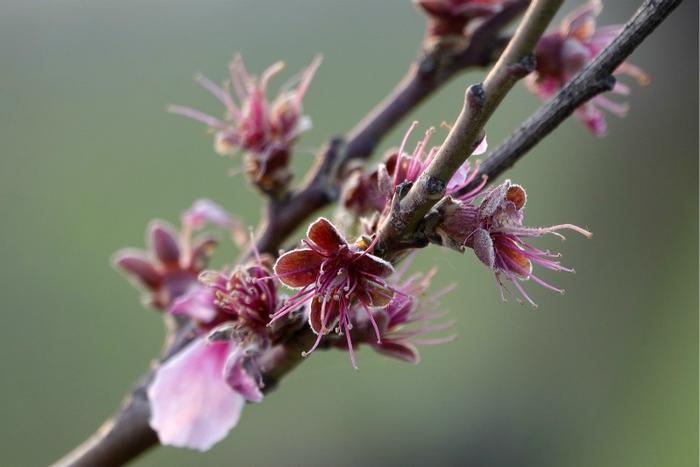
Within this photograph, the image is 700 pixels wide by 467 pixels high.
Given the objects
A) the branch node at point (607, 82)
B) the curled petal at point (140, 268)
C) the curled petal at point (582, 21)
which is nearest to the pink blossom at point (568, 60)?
the curled petal at point (582, 21)

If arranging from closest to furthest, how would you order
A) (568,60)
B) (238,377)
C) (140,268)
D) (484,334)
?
(238,377) < (568,60) < (140,268) < (484,334)

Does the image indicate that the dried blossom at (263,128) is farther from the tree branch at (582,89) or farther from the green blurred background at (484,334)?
the green blurred background at (484,334)

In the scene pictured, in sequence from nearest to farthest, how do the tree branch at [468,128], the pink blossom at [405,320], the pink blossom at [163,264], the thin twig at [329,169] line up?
1. the tree branch at [468,128]
2. the pink blossom at [405,320]
3. the thin twig at [329,169]
4. the pink blossom at [163,264]

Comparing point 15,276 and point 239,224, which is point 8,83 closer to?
point 15,276

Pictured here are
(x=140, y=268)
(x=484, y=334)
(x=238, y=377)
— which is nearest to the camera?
(x=238, y=377)

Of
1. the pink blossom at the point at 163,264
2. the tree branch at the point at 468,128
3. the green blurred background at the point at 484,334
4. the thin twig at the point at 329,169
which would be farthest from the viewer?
the green blurred background at the point at 484,334

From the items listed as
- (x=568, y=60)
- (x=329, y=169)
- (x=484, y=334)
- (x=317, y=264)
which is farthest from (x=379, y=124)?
(x=484, y=334)

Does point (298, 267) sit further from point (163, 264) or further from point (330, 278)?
point (163, 264)
